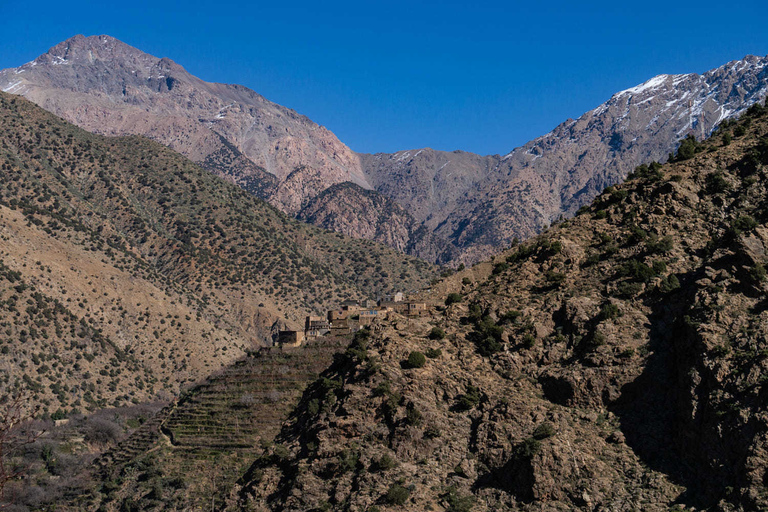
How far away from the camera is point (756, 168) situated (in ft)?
193

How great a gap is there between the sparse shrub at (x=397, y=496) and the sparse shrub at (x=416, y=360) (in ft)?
30.1

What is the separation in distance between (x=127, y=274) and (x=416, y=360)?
101089 millimetres

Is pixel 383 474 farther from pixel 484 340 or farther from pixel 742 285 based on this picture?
pixel 742 285

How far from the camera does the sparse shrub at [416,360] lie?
169 feet

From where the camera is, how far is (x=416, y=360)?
51.6m

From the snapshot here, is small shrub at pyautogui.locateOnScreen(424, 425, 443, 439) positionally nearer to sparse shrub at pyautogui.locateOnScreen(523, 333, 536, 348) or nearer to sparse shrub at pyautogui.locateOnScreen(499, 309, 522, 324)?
sparse shrub at pyautogui.locateOnScreen(523, 333, 536, 348)

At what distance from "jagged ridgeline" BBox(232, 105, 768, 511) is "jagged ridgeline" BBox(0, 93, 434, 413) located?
197 feet

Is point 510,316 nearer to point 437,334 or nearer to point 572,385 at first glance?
point 437,334

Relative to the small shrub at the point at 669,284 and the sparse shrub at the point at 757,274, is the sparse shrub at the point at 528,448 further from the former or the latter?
the sparse shrub at the point at 757,274

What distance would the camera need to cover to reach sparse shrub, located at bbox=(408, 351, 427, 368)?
5157 centimetres

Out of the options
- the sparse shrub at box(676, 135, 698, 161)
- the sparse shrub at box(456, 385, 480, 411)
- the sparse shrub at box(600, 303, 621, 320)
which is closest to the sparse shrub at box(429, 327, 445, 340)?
the sparse shrub at box(456, 385, 480, 411)

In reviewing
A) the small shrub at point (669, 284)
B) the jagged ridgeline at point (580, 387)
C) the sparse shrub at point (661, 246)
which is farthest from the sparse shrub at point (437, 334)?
the sparse shrub at point (661, 246)

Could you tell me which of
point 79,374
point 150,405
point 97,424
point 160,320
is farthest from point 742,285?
point 160,320

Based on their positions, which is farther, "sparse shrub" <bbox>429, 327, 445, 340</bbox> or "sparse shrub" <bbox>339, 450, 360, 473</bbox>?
"sparse shrub" <bbox>429, 327, 445, 340</bbox>
